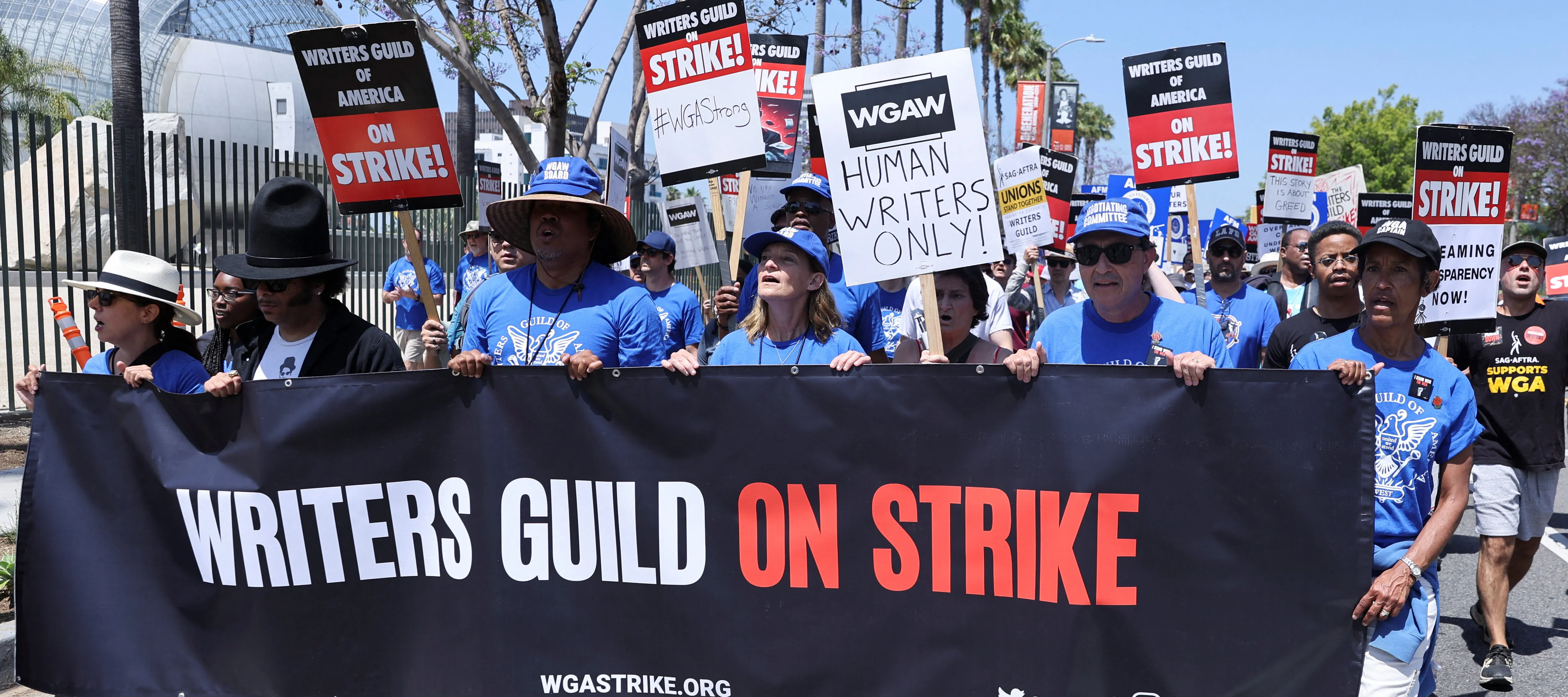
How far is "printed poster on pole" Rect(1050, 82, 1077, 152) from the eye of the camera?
33719 mm

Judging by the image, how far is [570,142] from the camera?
12.0 m

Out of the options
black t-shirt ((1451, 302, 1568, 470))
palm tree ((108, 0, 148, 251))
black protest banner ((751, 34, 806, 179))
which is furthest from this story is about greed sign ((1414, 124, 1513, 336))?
palm tree ((108, 0, 148, 251))

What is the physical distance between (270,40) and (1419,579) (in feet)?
290

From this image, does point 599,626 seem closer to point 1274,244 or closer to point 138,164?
point 138,164

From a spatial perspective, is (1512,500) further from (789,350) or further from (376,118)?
(376,118)

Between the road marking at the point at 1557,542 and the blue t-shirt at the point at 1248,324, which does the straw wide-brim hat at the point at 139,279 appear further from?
the road marking at the point at 1557,542

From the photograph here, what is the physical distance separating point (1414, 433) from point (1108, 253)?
40.2 inches

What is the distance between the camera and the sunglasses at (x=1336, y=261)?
5188mm

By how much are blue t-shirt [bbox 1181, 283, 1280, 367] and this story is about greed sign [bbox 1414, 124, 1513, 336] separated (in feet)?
2.93

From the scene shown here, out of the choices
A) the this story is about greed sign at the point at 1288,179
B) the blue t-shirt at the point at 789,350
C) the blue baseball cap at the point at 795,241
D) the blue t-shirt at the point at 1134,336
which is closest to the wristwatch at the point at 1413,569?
the blue t-shirt at the point at 1134,336

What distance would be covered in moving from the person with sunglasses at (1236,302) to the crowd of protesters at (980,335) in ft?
0.08

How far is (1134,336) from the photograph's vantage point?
384 centimetres

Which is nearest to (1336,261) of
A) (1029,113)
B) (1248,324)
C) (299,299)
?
(1248,324)

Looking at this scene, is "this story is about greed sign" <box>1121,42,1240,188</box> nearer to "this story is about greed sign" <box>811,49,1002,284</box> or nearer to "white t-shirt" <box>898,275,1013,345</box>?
"white t-shirt" <box>898,275,1013,345</box>
